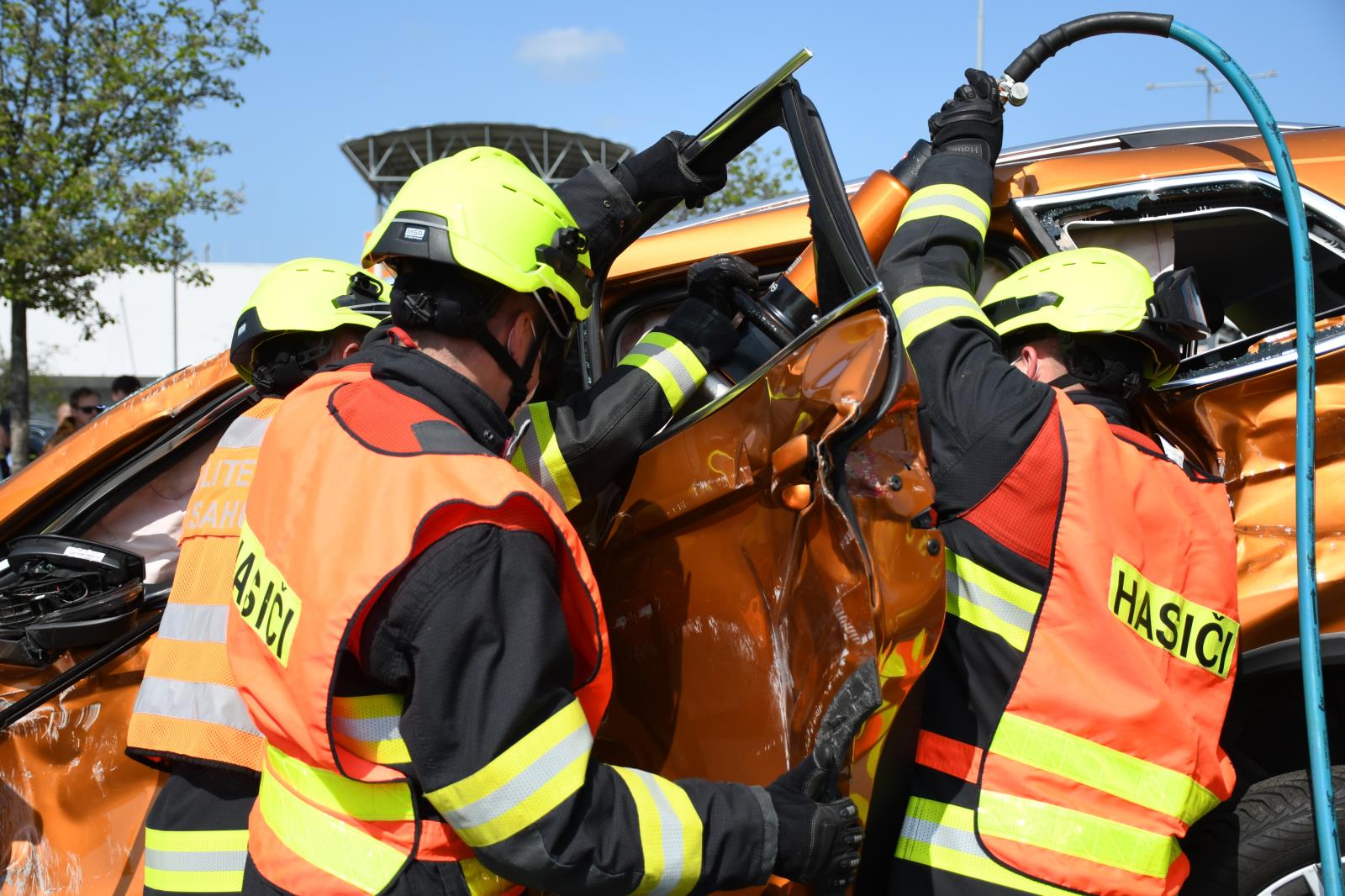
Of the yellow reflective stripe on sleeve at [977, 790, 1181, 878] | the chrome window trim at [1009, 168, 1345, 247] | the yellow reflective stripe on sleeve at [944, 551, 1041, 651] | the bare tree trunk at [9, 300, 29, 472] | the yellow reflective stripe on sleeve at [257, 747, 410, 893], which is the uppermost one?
the bare tree trunk at [9, 300, 29, 472]

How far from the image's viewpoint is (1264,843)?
2.36 meters

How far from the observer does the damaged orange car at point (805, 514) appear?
165 cm

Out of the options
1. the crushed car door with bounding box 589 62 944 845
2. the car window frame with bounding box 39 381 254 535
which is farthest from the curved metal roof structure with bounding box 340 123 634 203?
the crushed car door with bounding box 589 62 944 845

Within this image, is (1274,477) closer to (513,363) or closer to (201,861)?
(513,363)

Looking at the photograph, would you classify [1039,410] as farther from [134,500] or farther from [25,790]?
[25,790]

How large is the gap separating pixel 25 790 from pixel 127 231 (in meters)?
9.62

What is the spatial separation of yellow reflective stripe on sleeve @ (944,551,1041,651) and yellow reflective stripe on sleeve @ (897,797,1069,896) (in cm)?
33

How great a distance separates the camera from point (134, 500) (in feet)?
10.4

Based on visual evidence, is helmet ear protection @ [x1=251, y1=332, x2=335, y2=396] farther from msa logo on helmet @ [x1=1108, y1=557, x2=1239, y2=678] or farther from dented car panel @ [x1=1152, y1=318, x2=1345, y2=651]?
dented car panel @ [x1=1152, y1=318, x2=1345, y2=651]

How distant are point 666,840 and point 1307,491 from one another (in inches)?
58.6

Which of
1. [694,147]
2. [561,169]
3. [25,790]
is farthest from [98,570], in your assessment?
[561,169]

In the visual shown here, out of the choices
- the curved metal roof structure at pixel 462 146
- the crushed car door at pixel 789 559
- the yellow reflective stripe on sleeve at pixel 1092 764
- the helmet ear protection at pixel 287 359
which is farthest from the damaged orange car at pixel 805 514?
the curved metal roof structure at pixel 462 146

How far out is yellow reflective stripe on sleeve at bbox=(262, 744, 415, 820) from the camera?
61.8 inches

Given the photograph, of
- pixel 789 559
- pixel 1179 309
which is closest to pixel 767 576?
pixel 789 559
